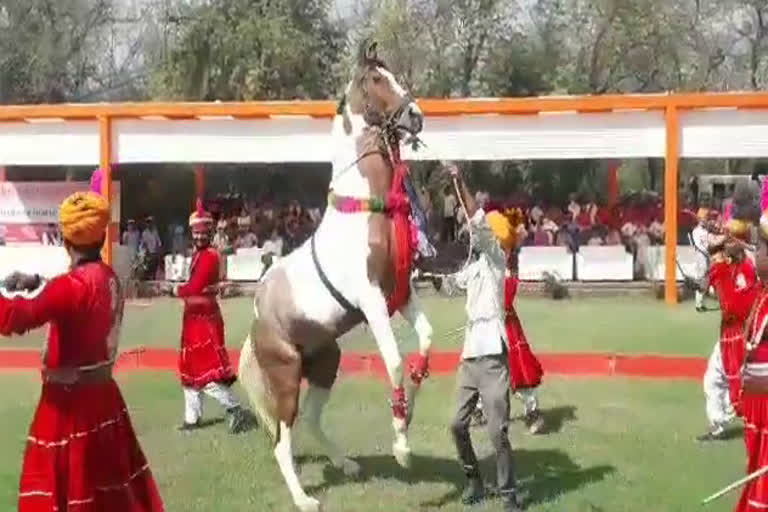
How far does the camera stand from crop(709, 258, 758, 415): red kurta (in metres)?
9.64

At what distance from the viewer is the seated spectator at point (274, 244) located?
25527 millimetres

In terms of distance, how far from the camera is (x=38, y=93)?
127 feet

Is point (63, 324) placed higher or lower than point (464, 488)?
higher

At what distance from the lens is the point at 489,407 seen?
Answer: 804 centimetres

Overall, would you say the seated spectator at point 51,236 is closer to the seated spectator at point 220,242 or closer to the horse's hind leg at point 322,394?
the seated spectator at point 220,242

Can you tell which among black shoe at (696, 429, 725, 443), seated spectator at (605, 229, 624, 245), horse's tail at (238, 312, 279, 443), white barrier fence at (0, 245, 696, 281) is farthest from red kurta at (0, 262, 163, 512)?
seated spectator at (605, 229, 624, 245)

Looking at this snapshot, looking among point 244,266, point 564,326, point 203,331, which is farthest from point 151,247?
point 203,331

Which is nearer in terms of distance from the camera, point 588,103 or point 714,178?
point 588,103

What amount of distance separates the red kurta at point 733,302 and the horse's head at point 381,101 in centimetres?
289

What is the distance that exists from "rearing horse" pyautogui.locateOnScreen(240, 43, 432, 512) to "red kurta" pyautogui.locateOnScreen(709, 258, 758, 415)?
266cm

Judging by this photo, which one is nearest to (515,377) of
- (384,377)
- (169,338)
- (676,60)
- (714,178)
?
(384,377)

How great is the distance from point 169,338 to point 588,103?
9037 mm

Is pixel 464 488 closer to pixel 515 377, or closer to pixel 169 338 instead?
pixel 515 377

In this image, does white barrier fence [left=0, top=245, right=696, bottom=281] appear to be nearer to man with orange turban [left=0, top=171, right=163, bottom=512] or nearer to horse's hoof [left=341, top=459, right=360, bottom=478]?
horse's hoof [left=341, top=459, right=360, bottom=478]
